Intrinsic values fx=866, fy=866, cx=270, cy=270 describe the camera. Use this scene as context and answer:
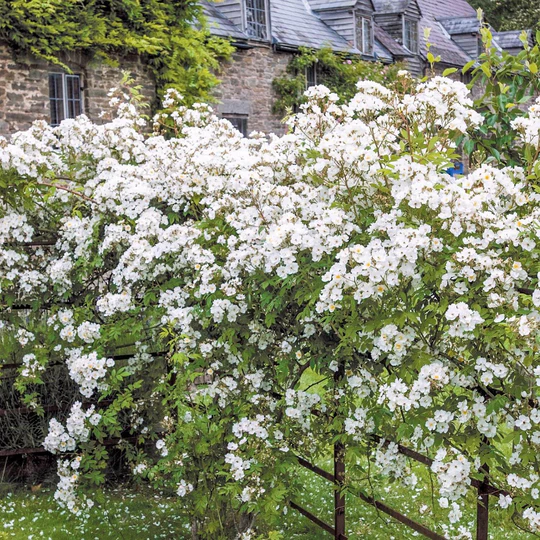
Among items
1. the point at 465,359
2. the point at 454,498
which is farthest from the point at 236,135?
the point at 454,498

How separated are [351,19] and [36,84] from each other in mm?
10573

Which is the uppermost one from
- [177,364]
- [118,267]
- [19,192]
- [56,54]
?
[56,54]

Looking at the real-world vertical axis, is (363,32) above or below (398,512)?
above

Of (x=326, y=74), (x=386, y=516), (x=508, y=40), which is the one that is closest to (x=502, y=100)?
(x=386, y=516)

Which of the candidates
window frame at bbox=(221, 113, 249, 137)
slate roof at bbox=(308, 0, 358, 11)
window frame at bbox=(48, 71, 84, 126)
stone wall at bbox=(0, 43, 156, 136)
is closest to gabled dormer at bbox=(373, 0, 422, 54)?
slate roof at bbox=(308, 0, 358, 11)

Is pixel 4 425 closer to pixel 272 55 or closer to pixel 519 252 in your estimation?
pixel 519 252

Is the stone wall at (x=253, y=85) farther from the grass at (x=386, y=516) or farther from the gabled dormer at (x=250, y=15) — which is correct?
the grass at (x=386, y=516)

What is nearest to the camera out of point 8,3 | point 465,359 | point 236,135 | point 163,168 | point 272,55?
point 465,359

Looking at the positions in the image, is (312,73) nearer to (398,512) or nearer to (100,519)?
(100,519)

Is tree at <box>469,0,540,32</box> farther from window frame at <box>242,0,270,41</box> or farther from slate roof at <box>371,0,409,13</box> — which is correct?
window frame at <box>242,0,270,41</box>

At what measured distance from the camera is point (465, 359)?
3.64 meters

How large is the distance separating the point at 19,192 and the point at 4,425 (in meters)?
2.01

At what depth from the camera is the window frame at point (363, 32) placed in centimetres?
2163

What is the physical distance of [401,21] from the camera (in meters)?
25.0
